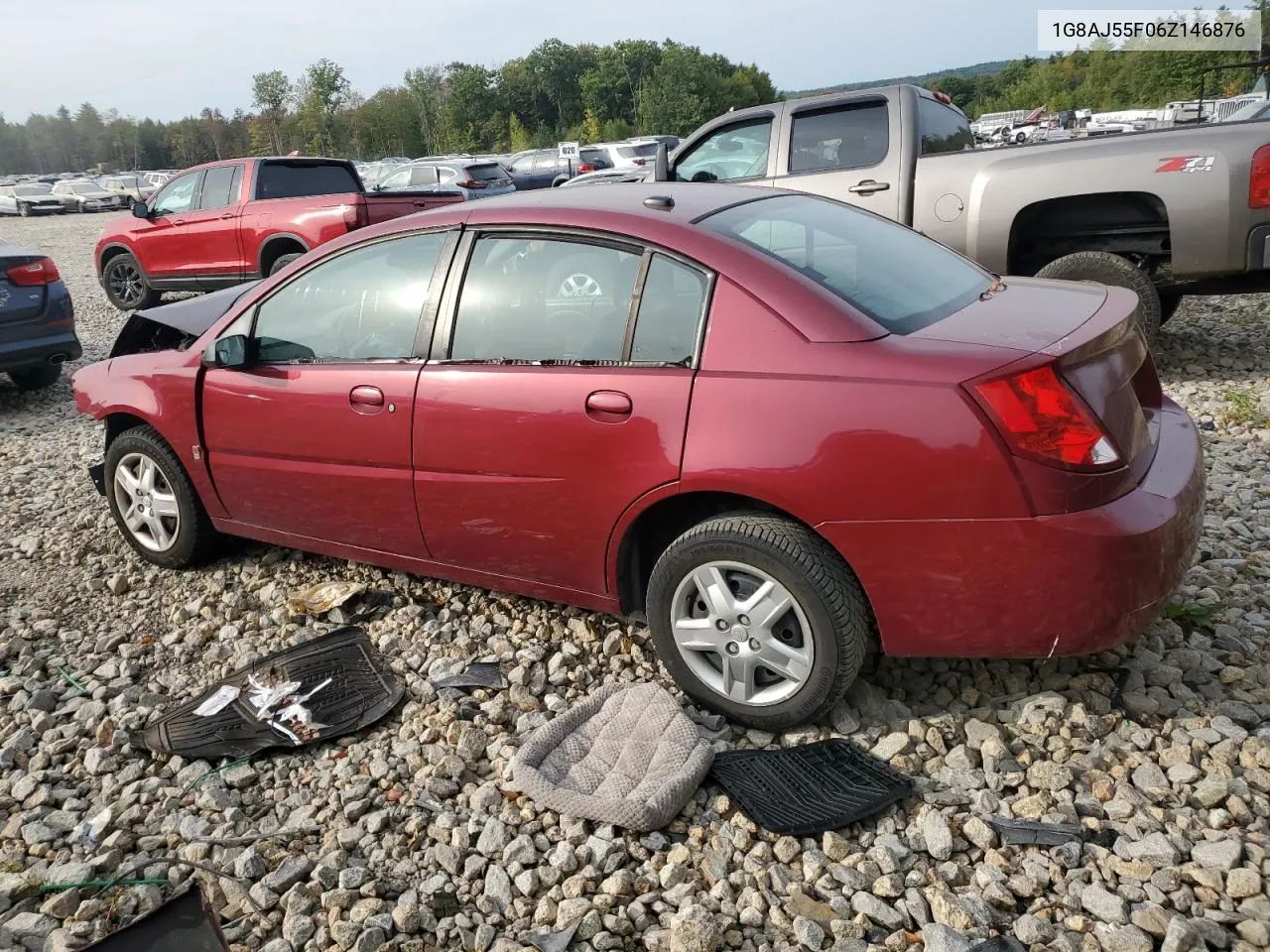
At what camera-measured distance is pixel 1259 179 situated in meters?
5.71

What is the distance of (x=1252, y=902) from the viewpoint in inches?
91.8

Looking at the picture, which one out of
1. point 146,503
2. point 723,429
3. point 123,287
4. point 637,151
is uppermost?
point 637,151

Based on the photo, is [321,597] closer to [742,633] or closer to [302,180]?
[742,633]

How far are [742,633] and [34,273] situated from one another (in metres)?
Result: 7.46

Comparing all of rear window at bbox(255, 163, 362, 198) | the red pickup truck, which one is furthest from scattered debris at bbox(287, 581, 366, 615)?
rear window at bbox(255, 163, 362, 198)

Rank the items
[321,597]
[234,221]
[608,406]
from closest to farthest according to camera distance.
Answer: [608,406] → [321,597] → [234,221]

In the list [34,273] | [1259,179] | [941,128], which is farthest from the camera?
[34,273]

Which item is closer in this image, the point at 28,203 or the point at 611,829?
the point at 611,829

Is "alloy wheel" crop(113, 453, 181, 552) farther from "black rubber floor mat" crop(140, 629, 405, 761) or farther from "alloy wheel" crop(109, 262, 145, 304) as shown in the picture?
"alloy wheel" crop(109, 262, 145, 304)

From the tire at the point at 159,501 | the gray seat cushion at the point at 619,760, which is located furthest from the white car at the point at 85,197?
the gray seat cushion at the point at 619,760

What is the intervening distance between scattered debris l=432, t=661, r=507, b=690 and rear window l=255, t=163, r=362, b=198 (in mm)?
8973

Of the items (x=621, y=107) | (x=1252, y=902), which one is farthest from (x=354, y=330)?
(x=621, y=107)

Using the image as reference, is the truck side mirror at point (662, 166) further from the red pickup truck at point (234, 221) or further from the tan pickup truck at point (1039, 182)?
the red pickup truck at point (234, 221)

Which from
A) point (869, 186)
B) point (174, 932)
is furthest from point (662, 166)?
point (174, 932)
